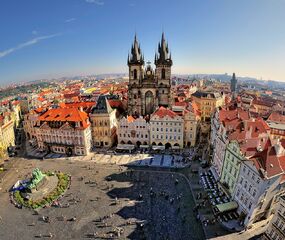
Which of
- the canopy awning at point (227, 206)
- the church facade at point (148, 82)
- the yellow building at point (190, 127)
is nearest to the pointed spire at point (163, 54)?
the church facade at point (148, 82)

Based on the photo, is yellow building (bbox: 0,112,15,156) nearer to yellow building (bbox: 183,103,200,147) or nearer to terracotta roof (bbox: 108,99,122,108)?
terracotta roof (bbox: 108,99,122,108)

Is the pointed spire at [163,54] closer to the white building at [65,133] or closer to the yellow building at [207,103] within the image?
the yellow building at [207,103]

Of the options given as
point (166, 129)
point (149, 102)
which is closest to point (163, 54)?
point (149, 102)

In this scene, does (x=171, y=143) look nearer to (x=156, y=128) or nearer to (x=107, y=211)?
(x=156, y=128)

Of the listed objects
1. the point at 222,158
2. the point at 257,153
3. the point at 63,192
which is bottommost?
the point at 63,192

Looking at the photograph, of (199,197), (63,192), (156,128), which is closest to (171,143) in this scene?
(156,128)
